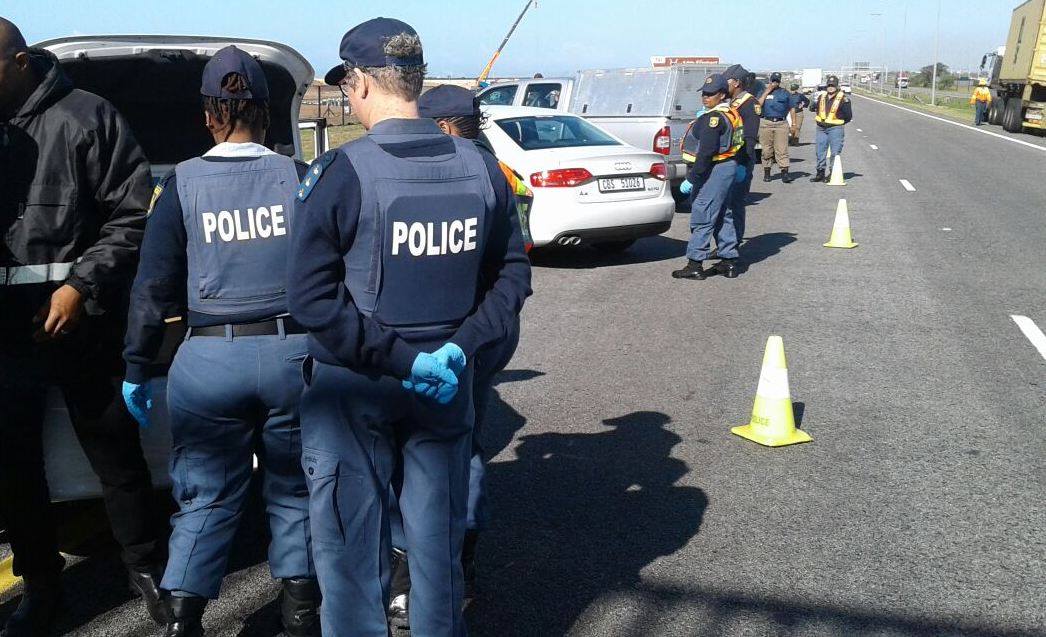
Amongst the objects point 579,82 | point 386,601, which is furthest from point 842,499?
point 579,82

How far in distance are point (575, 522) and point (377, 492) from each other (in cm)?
182

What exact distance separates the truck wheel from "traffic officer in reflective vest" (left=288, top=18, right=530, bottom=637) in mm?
34095

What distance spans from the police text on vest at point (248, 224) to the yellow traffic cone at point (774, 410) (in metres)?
3.12

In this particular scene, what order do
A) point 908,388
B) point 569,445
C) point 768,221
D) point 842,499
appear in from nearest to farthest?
point 842,499 < point 569,445 < point 908,388 < point 768,221

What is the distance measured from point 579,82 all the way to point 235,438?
1389 cm

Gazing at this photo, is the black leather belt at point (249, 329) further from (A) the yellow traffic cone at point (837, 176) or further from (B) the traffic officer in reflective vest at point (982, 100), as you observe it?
(B) the traffic officer in reflective vest at point (982, 100)

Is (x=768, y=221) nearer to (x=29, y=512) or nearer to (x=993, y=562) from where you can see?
(x=993, y=562)

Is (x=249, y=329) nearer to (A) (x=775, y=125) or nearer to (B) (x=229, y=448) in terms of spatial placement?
(B) (x=229, y=448)

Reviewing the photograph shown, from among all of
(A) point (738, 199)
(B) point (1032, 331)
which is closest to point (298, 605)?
(B) point (1032, 331)

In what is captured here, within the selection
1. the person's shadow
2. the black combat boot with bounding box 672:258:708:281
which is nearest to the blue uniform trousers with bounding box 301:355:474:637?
the person's shadow

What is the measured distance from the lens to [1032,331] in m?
7.69

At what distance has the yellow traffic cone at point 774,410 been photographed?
5359mm

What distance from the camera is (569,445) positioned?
210 inches

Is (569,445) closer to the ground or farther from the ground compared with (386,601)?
closer to the ground
